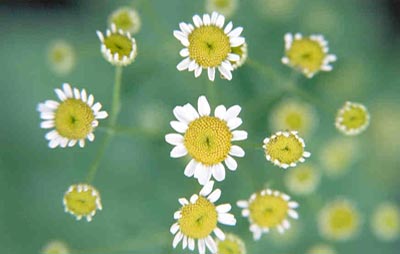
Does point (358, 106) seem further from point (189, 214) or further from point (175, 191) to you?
point (175, 191)

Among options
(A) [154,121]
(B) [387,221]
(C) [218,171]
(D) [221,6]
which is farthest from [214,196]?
(B) [387,221]

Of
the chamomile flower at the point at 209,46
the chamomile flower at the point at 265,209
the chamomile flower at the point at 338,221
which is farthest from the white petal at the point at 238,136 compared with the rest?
the chamomile flower at the point at 338,221

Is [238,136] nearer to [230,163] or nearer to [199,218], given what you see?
[230,163]

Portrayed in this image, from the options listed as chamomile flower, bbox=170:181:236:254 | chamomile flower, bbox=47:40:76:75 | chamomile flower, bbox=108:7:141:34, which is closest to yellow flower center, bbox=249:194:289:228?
chamomile flower, bbox=170:181:236:254

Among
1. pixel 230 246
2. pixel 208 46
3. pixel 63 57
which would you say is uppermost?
pixel 63 57

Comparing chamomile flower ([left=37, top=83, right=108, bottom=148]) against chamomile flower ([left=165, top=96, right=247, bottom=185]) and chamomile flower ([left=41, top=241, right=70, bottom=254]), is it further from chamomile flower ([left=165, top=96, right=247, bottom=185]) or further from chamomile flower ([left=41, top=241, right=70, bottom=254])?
chamomile flower ([left=41, top=241, right=70, bottom=254])

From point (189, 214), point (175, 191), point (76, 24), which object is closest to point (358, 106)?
point (189, 214)
